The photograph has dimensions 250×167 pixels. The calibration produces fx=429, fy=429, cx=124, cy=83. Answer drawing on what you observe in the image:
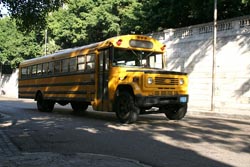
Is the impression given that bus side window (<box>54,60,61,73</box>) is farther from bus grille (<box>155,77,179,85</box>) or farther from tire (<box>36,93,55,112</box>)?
bus grille (<box>155,77,179,85</box>)

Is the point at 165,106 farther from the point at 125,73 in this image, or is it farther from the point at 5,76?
the point at 5,76

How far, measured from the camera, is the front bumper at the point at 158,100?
44.7 feet

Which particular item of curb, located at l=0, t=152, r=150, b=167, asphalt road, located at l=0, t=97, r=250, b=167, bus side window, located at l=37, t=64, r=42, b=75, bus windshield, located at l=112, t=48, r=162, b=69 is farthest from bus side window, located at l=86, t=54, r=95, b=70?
curb, located at l=0, t=152, r=150, b=167

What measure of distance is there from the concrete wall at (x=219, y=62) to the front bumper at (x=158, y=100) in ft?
24.8

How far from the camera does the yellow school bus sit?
45.7 feet

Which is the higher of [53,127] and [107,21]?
[107,21]

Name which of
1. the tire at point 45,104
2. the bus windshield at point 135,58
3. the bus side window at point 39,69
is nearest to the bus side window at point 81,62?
the bus windshield at point 135,58

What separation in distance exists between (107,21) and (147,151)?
2708 centimetres

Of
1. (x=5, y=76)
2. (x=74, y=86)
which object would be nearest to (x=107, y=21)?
(x=74, y=86)

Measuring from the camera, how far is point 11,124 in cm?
1512

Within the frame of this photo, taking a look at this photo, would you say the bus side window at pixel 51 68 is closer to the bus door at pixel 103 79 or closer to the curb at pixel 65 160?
the bus door at pixel 103 79

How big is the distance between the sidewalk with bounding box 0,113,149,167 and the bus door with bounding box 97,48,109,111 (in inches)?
257

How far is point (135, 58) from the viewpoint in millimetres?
15258

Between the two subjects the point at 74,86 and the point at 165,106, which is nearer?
the point at 165,106
